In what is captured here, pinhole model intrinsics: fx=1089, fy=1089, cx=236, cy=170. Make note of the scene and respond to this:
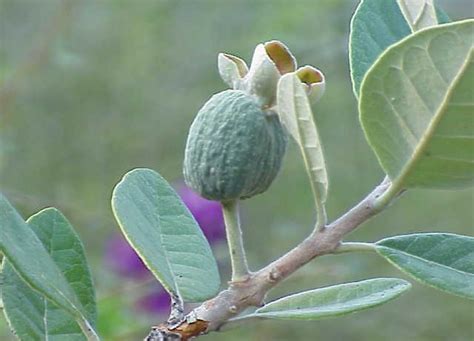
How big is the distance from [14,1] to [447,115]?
10.9 feet

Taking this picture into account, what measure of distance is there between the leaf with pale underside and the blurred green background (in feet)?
7.42

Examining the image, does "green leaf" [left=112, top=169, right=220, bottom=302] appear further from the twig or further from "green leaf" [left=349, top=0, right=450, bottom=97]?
"green leaf" [left=349, top=0, right=450, bottom=97]

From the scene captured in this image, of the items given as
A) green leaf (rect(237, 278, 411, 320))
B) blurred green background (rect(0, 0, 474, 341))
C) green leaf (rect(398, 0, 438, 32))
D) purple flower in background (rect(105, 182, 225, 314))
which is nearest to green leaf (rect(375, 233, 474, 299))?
green leaf (rect(237, 278, 411, 320))

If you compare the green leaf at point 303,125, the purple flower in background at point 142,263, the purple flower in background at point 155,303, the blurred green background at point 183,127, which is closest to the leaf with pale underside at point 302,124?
the green leaf at point 303,125

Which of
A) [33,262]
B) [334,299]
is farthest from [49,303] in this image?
[334,299]

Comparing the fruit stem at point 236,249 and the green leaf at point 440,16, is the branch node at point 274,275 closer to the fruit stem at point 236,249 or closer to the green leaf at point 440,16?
the fruit stem at point 236,249

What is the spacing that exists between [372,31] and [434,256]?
0.17 m

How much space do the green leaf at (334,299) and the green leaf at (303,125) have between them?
0.05m

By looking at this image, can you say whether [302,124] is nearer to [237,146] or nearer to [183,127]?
[237,146]

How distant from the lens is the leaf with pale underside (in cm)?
64

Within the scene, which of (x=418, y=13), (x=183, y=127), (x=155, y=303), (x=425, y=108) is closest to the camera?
(x=425, y=108)

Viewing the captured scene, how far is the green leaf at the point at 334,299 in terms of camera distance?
67 centimetres

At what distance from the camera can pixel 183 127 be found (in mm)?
3520

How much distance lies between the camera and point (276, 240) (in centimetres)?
313
